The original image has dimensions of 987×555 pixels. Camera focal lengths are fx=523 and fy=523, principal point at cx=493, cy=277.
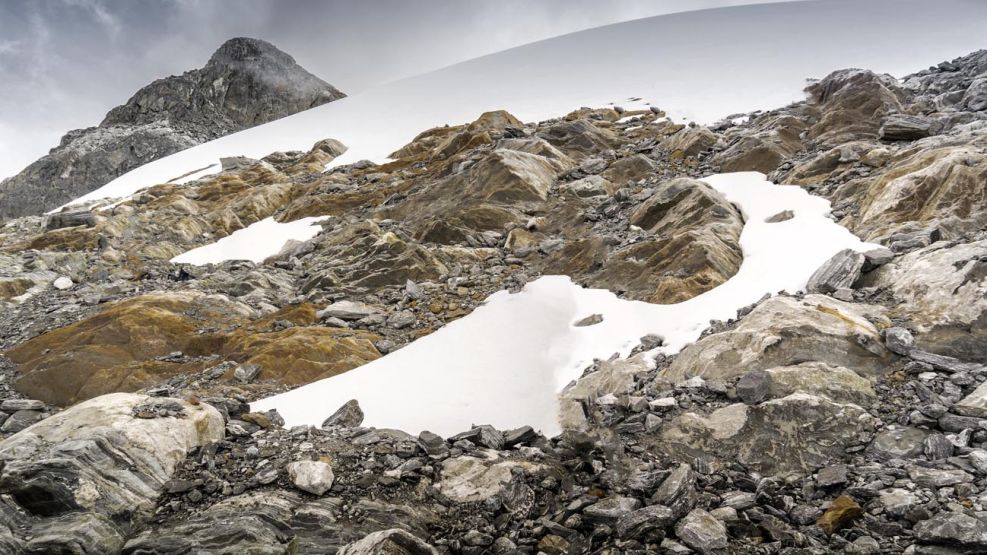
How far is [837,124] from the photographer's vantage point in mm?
22516

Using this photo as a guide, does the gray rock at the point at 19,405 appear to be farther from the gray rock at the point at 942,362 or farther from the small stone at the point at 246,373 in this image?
the gray rock at the point at 942,362

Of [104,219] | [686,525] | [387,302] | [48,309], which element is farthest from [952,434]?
[104,219]

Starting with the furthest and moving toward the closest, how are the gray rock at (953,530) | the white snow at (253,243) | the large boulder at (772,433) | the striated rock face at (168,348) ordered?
1. the white snow at (253,243)
2. the striated rock face at (168,348)
3. the large boulder at (772,433)
4. the gray rock at (953,530)

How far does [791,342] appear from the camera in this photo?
29.7ft

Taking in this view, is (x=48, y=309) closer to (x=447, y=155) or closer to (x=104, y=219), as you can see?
(x=104, y=219)

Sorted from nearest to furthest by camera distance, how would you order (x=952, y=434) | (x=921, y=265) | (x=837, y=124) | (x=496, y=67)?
(x=952, y=434) → (x=921, y=265) → (x=837, y=124) → (x=496, y=67)

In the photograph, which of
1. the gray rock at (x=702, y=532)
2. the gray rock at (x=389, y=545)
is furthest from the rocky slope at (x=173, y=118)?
the gray rock at (x=702, y=532)

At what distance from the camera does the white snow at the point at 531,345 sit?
1087 cm

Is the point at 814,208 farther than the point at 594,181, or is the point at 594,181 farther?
the point at 594,181

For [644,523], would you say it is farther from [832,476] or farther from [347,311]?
[347,311]

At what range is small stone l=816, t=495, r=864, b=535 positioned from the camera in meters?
6.07

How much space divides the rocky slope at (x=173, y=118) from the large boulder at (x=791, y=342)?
2588 inches

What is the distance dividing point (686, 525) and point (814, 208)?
1307 cm

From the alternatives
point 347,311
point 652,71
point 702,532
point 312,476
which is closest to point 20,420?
point 347,311
